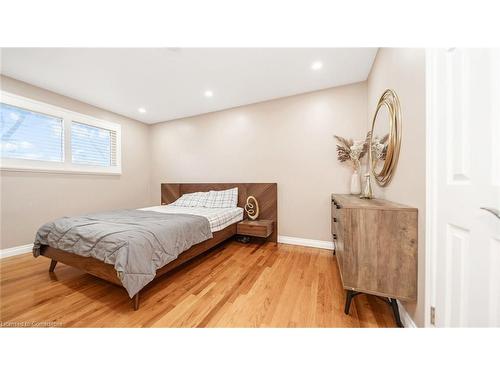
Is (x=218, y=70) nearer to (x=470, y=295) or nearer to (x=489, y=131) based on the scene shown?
(x=489, y=131)

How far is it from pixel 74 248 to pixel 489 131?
281cm

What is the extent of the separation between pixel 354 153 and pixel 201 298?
2402mm

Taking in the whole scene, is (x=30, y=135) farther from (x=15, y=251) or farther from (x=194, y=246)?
(x=194, y=246)

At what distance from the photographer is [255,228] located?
8.83 ft

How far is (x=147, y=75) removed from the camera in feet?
7.47

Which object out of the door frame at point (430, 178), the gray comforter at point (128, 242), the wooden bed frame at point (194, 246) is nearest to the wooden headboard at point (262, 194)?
the wooden bed frame at point (194, 246)

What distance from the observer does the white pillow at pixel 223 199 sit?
10.0 ft

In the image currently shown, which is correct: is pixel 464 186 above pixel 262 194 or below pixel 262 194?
above

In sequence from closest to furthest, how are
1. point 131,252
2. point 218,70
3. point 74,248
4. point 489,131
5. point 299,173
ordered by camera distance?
point 489,131 → point 131,252 → point 74,248 → point 218,70 → point 299,173

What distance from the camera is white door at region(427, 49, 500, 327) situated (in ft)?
2.17

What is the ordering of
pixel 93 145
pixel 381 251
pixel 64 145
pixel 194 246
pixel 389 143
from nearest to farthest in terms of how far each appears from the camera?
pixel 381 251 < pixel 389 143 < pixel 194 246 < pixel 64 145 < pixel 93 145

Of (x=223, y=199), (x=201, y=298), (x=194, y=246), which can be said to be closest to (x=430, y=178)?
(x=201, y=298)

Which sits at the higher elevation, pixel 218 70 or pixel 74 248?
pixel 218 70
